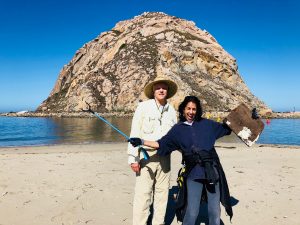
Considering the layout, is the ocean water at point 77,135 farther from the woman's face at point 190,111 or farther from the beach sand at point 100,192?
the woman's face at point 190,111

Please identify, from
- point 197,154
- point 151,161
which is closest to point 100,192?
point 151,161

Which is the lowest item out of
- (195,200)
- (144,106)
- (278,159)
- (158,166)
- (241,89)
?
(278,159)

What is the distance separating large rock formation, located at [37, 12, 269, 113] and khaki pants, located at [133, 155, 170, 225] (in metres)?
74.6

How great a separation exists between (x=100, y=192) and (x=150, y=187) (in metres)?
3.51

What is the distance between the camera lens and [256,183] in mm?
9852

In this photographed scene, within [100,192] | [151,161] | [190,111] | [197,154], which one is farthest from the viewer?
[100,192]

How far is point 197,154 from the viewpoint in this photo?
476 cm

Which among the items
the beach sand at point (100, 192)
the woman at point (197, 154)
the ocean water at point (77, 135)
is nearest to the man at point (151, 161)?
the woman at point (197, 154)

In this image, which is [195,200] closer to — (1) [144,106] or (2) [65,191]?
(1) [144,106]

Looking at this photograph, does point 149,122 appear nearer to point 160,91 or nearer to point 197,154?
Answer: point 160,91

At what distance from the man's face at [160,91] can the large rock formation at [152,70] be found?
74529mm

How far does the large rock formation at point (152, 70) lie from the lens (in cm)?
9031

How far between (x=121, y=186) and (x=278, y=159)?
892 centimetres

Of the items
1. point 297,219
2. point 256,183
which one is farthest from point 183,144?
point 256,183
